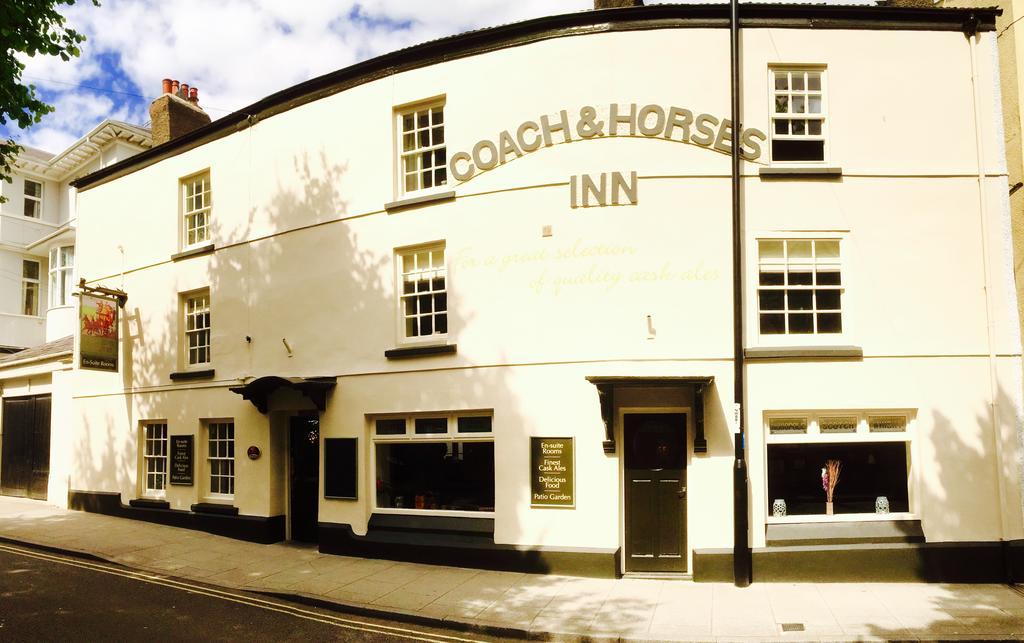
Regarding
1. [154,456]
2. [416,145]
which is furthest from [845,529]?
[154,456]

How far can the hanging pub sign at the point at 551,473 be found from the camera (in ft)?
35.3

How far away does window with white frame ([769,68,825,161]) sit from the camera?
11039mm

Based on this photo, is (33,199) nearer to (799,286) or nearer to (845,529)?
(799,286)

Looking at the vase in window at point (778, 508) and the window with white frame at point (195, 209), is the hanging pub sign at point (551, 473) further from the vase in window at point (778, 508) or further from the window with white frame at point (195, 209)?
the window with white frame at point (195, 209)

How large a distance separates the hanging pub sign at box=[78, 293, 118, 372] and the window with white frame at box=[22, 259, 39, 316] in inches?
551

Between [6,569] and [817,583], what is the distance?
12.2m

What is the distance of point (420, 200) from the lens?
1217 cm

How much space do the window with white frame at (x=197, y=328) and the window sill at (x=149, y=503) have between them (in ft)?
9.76

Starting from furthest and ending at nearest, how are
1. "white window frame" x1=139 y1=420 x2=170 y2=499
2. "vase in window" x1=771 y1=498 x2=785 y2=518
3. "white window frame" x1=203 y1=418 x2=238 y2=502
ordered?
"white window frame" x1=139 y1=420 x2=170 y2=499 → "white window frame" x1=203 y1=418 x2=238 y2=502 → "vase in window" x1=771 y1=498 x2=785 y2=518

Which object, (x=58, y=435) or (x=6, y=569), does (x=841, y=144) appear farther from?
(x=58, y=435)

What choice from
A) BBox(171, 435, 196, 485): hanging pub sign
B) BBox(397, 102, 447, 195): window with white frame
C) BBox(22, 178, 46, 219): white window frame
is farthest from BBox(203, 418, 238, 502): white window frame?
BBox(22, 178, 46, 219): white window frame

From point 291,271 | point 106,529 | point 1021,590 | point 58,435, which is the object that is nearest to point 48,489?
point 58,435

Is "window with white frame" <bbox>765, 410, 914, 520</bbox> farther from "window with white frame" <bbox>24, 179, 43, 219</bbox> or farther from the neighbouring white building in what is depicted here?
"window with white frame" <bbox>24, 179, 43, 219</bbox>

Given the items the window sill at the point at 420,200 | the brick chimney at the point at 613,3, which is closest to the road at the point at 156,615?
the window sill at the point at 420,200
